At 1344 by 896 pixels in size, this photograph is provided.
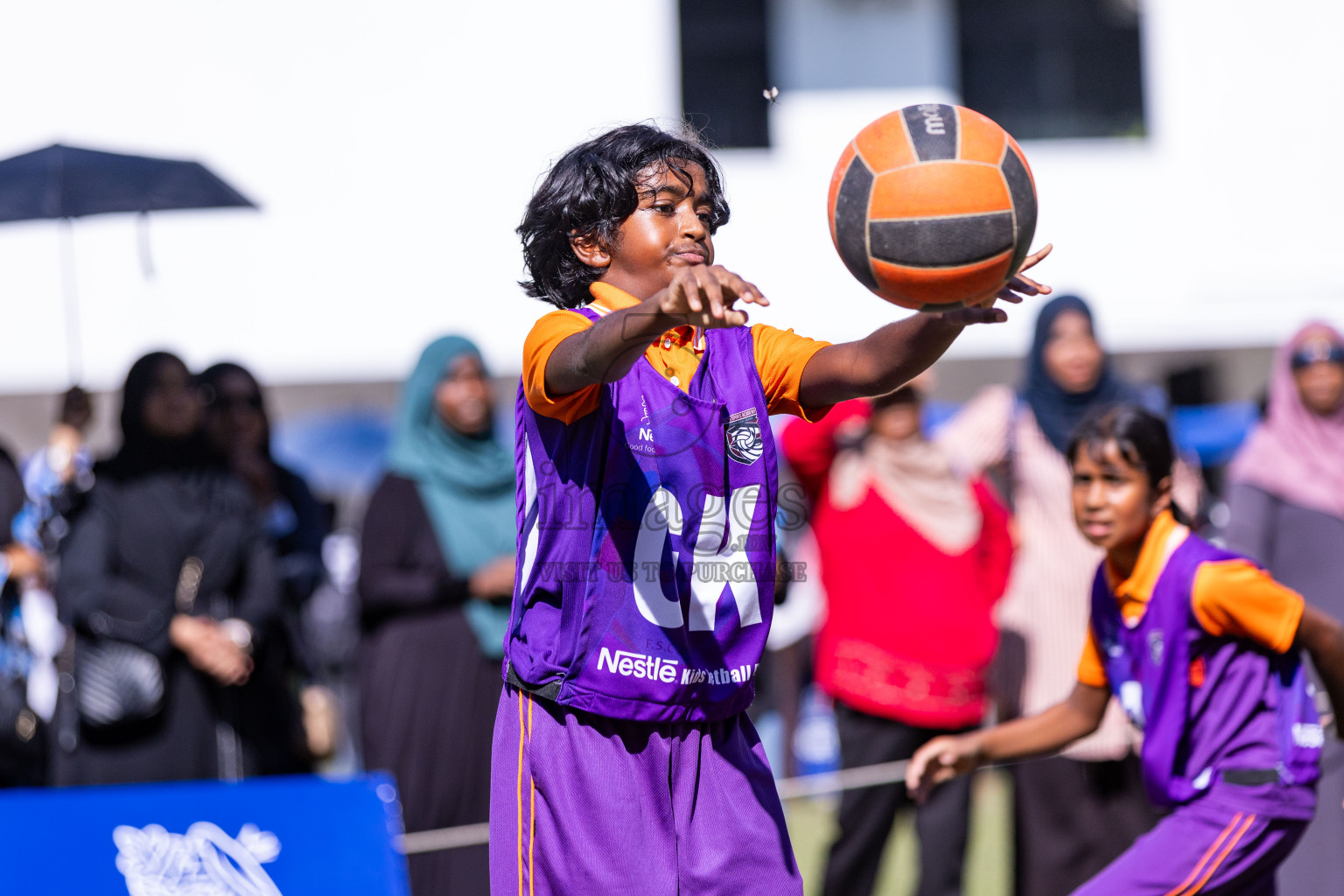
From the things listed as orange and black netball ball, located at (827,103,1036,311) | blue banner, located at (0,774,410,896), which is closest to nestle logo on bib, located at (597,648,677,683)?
orange and black netball ball, located at (827,103,1036,311)

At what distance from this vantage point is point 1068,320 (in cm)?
562

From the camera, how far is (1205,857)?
3.55 meters

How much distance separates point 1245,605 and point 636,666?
1.80m

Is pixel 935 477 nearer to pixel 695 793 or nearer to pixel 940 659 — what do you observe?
pixel 940 659

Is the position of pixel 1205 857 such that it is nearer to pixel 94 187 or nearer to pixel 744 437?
pixel 744 437

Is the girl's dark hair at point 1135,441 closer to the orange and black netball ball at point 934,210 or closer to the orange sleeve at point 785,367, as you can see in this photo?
the orange sleeve at point 785,367

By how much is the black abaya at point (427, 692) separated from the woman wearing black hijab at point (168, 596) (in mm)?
387

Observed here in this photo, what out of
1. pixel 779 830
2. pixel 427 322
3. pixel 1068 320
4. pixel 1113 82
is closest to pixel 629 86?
pixel 427 322

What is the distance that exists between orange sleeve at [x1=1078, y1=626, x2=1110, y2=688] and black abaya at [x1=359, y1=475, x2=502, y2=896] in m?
2.20

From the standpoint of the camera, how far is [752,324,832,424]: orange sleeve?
2889 millimetres

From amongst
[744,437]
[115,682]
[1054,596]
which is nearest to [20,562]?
[115,682]

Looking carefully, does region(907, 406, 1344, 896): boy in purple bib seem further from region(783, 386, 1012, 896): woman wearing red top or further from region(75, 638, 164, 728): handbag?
region(75, 638, 164, 728): handbag

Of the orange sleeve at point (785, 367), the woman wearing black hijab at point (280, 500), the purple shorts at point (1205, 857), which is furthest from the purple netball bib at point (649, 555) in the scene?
the woman wearing black hijab at point (280, 500)

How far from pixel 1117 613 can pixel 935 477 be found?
1.64m
